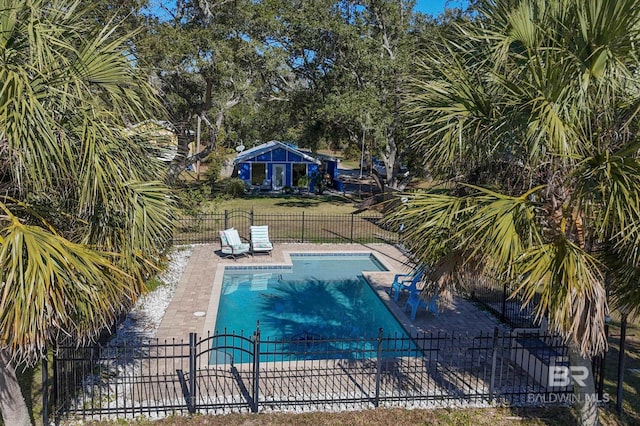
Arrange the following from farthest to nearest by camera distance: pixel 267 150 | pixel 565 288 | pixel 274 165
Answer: pixel 274 165 → pixel 267 150 → pixel 565 288

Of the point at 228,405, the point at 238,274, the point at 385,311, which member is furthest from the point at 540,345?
the point at 238,274

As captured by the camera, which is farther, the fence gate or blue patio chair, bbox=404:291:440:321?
blue patio chair, bbox=404:291:440:321

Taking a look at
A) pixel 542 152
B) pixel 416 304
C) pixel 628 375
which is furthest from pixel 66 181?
pixel 628 375

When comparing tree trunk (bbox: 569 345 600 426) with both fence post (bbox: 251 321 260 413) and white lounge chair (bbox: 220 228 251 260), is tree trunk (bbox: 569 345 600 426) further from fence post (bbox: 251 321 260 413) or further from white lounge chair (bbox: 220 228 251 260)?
white lounge chair (bbox: 220 228 251 260)

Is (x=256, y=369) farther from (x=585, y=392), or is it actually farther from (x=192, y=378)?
(x=585, y=392)

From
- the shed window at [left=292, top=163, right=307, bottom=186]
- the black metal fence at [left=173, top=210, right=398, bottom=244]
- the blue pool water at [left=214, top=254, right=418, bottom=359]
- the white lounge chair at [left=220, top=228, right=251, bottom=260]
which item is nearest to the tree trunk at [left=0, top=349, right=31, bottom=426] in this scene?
the blue pool water at [left=214, top=254, right=418, bottom=359]

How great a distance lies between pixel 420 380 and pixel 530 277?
13.1 ft

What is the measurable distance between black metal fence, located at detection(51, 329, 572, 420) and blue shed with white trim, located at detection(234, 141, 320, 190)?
25804 millimetres

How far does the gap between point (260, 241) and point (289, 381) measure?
9.06m

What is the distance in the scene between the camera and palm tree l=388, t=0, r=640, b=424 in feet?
15.4

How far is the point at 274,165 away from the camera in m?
34.7

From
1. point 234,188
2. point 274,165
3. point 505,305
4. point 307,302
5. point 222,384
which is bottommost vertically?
point 307,302

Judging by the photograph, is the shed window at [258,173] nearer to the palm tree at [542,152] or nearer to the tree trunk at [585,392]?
the palm tree at [542,152]

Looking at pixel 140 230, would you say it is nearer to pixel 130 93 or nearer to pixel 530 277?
pixel 130 93
